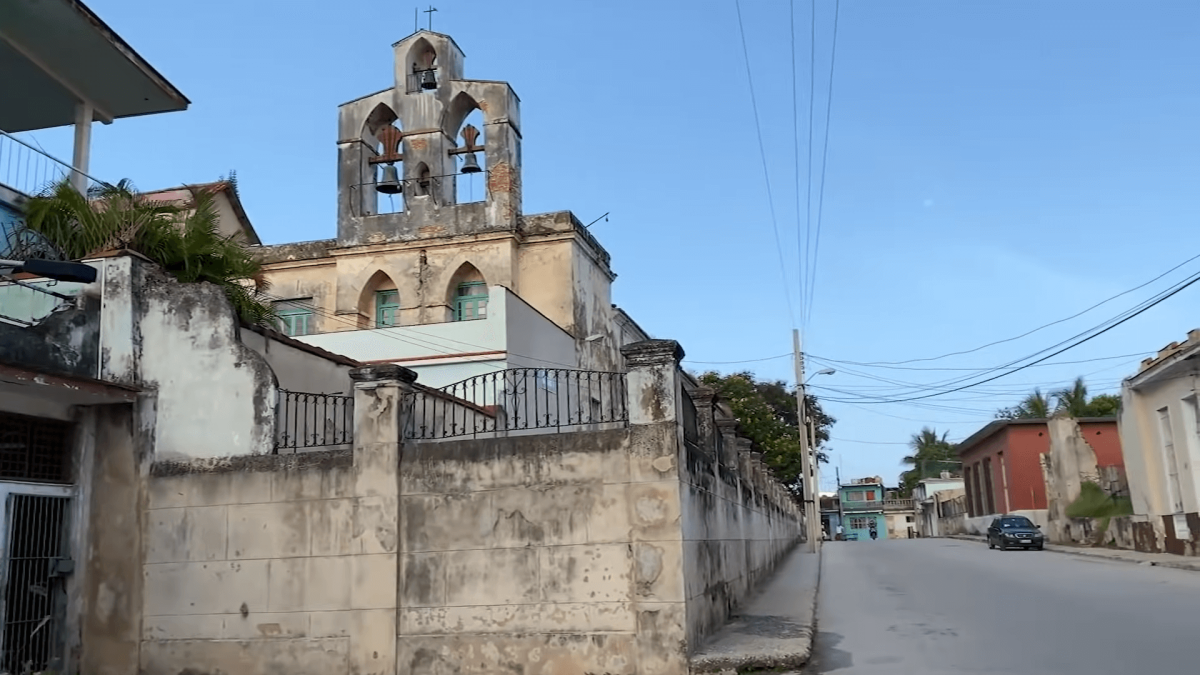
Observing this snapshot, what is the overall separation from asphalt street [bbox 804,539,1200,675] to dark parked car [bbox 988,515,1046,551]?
416 inches

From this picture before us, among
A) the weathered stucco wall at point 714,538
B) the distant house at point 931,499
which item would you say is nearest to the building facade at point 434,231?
the weathered stucco wall at point 714,538

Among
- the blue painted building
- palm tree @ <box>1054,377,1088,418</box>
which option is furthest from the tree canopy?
the blue painted building

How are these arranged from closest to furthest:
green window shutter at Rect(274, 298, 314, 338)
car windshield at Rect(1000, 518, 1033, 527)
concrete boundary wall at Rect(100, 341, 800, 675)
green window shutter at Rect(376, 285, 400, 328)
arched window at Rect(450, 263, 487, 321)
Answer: concrete boundary wall at Rect(100, 341, 800, 675) < arched window at Rect(450, 263, 487, 321) < green window shutter at Rect(376, 285, 400, 328) < green window shutter at Rect(274, 298, 314, 338) < car windshield at Rect(1000, 518, 1033, 527)

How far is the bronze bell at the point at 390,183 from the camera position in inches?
957

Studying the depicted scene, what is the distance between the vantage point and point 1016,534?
101 ft

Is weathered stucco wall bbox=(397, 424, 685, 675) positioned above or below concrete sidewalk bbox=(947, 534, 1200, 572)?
above

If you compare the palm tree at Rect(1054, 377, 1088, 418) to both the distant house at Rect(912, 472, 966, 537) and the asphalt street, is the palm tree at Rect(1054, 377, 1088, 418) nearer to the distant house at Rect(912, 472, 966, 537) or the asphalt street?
the distant house at Rect(912, 472, 966, 537)

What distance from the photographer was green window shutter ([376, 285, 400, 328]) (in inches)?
959

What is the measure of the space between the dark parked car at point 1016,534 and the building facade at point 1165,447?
440 cm

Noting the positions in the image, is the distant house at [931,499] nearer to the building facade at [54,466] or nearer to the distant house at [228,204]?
the distant house at [228,204]

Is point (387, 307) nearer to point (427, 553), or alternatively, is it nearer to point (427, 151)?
point (427, 151)

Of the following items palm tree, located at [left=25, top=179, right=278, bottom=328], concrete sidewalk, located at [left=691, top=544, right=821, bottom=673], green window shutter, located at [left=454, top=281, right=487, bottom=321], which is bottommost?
concrete sidewalk, located at [left=691, top=544, right=821, bottom=673]

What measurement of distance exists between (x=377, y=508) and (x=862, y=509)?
8458 centimetres

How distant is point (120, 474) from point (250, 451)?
5.35ft
